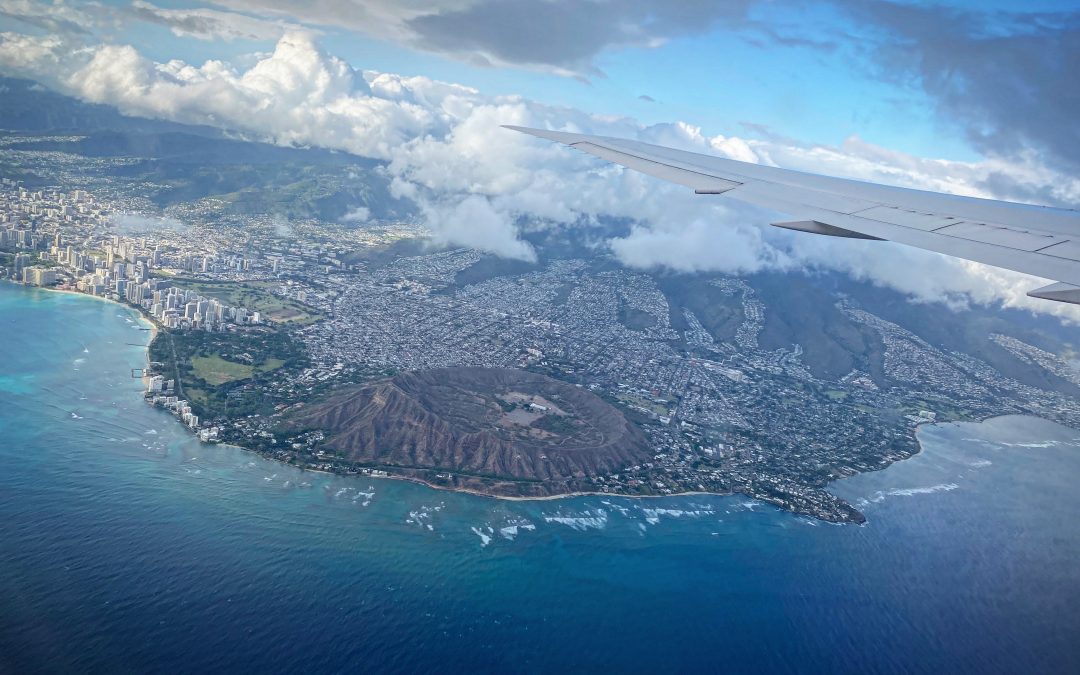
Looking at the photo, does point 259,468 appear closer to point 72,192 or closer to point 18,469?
point 18,469

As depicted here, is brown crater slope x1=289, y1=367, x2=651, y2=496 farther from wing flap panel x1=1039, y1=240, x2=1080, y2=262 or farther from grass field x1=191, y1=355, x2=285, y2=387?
wing flap panel x1=1039, y1=240, x2=1080, y2=262

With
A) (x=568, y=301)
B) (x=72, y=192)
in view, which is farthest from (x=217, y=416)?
(x=72, y=192)

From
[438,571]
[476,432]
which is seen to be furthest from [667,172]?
[476,432]

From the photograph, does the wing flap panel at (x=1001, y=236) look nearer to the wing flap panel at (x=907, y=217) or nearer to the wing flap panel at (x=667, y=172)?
the wing flap panel at (x=907, y=217)

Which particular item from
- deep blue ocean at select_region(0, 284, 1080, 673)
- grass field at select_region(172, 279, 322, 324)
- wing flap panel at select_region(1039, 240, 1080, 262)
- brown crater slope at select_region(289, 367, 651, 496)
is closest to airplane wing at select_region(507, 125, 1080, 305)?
wing flap panel at select_region(1039, 240, 1080, 262)

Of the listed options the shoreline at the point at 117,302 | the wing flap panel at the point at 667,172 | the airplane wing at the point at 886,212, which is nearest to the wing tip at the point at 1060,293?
the airplane wing at the point at 886,212
